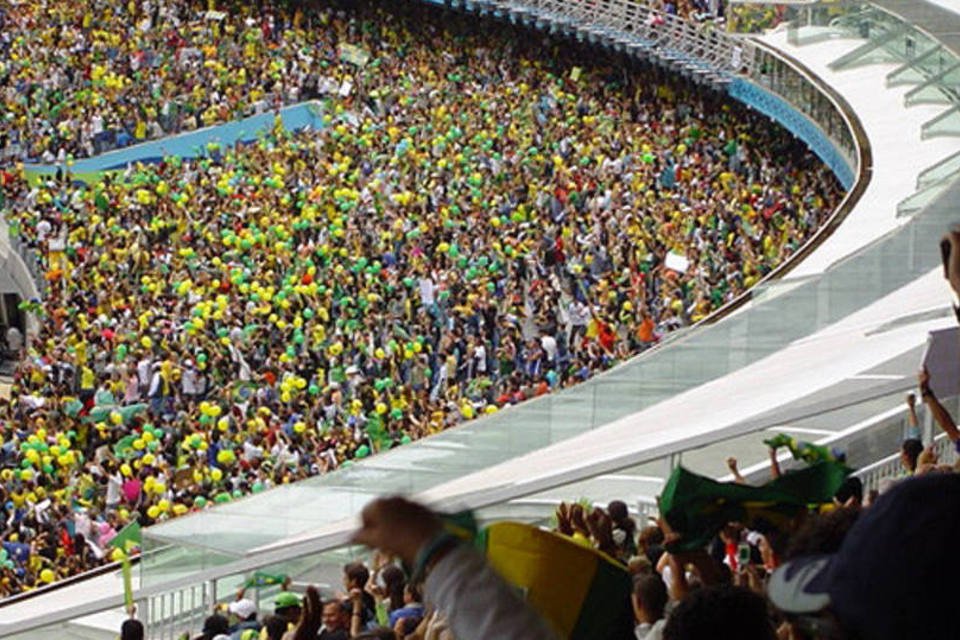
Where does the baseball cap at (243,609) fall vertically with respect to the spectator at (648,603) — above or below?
below

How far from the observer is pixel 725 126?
28219 mm

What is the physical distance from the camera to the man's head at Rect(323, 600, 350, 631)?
624 centimetres

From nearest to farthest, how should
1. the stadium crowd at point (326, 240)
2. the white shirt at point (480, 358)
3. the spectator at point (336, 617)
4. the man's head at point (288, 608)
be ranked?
the spectator at point (336, 617) < the man's head at point (288, 608) < the stadium crowd at point (326, 240) < the white shirt at point (480, 358)

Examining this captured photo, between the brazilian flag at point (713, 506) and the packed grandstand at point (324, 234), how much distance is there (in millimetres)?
13212

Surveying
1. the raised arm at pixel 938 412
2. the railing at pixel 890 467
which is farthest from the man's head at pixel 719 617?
the railing at pixel 890 467

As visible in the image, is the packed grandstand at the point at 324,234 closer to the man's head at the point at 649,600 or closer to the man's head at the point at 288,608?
the man's head at the point at 288,608

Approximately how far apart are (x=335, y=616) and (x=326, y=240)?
19.0 m

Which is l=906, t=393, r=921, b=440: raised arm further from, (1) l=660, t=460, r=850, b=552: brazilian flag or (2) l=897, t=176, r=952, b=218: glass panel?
(2) l=897, t=176, r=952, b=218: glass panel

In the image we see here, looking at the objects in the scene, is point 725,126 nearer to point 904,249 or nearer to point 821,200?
point 821,200

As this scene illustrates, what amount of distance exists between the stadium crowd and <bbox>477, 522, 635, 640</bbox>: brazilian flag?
13.6 m

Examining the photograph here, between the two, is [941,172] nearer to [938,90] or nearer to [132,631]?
[938,90]

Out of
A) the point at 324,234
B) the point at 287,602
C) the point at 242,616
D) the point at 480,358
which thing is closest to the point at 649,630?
the point at 287,602

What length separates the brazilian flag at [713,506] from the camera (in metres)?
3.97

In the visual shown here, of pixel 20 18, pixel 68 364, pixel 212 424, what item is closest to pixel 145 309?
pixel 68 364
